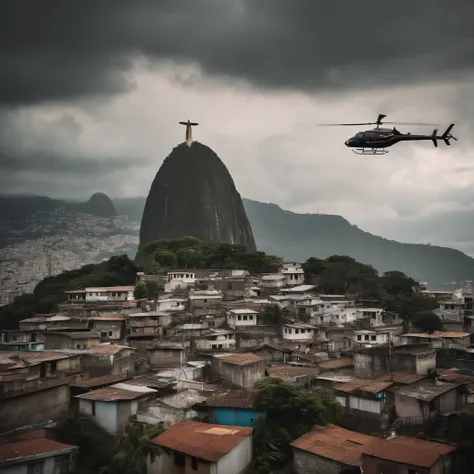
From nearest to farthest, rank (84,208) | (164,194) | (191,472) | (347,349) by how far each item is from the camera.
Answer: (191,472)
(347,349)
(164,194)
(84,208)

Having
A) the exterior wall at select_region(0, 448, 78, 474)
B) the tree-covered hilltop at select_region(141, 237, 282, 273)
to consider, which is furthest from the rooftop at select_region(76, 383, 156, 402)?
the tree-covered hilltop at select_region(141, 237, 282, 273)

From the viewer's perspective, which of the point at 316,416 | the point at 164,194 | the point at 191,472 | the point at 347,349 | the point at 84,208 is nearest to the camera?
the point at 191,472

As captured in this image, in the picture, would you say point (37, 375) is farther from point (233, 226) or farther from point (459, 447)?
point (233, 226)

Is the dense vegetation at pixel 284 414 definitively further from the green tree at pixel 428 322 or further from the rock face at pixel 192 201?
the rock face at pixel 192 201

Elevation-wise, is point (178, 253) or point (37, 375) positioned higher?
point (178, 253)

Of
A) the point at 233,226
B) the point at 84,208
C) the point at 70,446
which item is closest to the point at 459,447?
the point at 70,446
